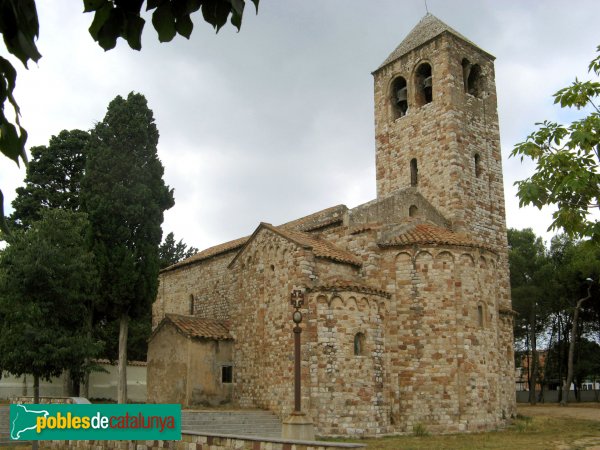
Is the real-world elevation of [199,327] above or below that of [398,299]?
below

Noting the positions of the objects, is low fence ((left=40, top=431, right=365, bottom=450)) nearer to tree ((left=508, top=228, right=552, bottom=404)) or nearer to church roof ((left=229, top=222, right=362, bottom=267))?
church roof ((left=229, top=222, right=362, bottom=267))

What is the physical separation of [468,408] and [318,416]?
510 cm

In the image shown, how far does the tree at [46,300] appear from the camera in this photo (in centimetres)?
1928

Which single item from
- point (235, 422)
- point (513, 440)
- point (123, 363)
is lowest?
point (513, 440)

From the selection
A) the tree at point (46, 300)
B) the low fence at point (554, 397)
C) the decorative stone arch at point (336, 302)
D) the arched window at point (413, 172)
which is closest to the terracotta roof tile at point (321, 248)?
the decorative stone arch at point (336, 302)

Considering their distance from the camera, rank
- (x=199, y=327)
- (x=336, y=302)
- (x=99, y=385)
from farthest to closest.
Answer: (x=99, y=385), (x=199, y=327), (x=336, y=302)

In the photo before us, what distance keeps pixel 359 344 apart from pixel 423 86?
1331 centimetres

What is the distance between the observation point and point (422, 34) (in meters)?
27.5

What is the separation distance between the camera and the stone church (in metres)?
19.2

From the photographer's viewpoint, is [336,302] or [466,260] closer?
[336,302]

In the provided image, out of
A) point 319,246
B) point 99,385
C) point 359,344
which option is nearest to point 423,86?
point 319,246

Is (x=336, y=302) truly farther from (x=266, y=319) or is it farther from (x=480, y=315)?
(x=480, y=315)

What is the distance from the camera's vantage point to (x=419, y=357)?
20.0 metres

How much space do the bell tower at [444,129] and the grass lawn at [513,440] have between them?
787 centimetres
